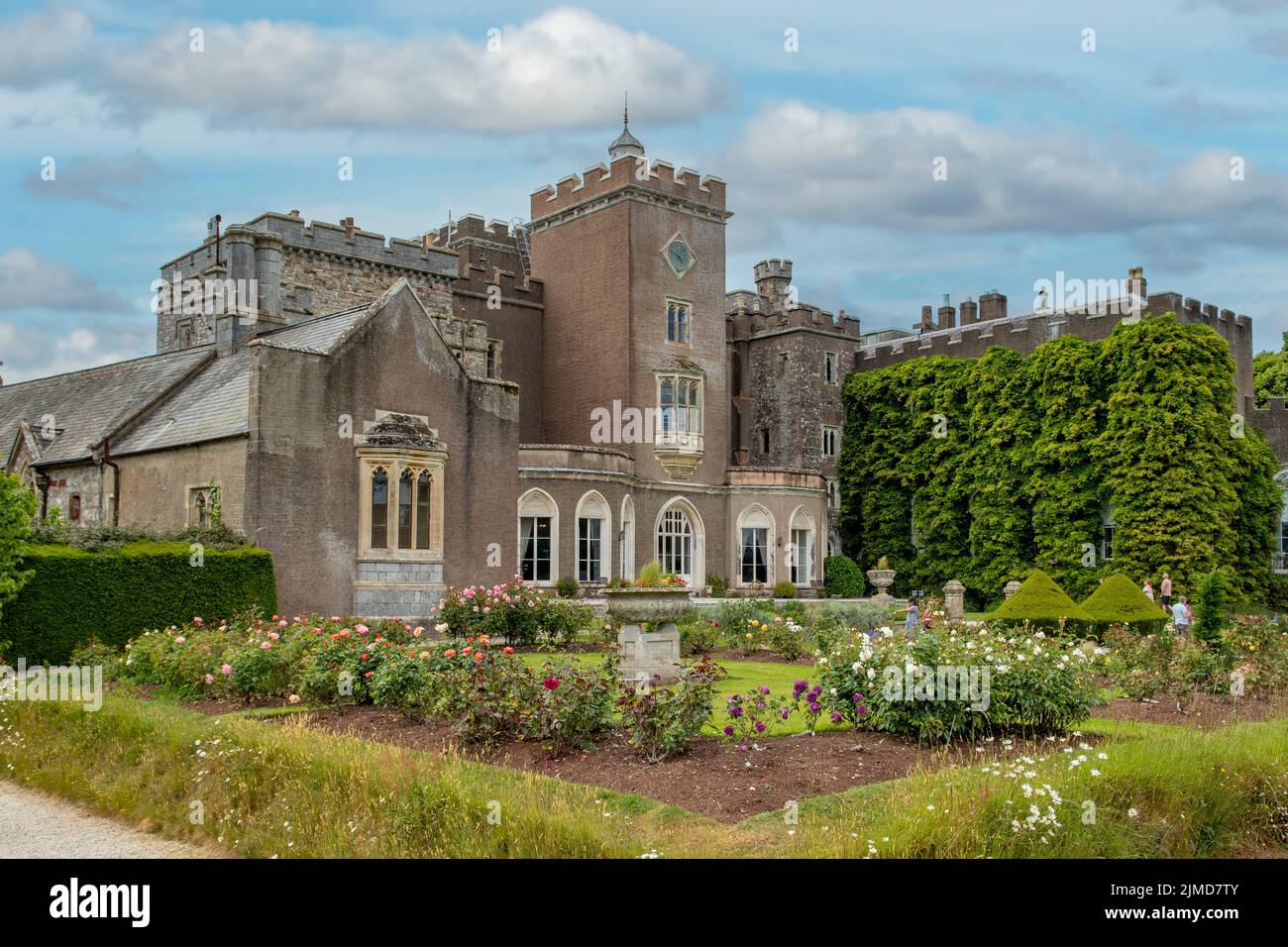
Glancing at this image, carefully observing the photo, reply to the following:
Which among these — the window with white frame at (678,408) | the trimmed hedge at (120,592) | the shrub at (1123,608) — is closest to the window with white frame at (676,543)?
the window with white frame at (678,408)

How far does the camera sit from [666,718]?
10.3 metres

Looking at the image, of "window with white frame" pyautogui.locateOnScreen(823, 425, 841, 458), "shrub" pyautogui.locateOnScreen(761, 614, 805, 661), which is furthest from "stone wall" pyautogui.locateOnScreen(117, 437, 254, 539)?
"window with white frame" pyautogui.locateOnScreen(823, 425, 841, 458)

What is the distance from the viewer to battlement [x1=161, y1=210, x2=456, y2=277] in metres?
31.6

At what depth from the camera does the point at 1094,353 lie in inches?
1410

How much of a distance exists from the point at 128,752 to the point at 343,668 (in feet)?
10.4

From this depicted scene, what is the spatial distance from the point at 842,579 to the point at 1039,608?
18234 mm

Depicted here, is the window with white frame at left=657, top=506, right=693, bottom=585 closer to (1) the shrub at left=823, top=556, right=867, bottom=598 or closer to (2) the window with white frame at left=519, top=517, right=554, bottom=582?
(2) the window with white frame at left=519, top=517, right=554, bottom=582

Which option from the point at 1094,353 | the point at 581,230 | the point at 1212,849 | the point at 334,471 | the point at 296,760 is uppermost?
the point at 581,230

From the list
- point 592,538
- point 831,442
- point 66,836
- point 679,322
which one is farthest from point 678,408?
point 66,836

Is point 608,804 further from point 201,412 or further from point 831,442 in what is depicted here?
point 831,442

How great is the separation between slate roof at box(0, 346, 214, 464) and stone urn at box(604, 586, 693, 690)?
1449cm

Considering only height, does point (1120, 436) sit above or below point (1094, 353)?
below
